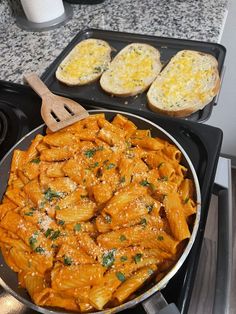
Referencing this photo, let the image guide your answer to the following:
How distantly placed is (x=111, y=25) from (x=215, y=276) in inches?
44.6

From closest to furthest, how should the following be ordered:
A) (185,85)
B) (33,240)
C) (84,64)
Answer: (33,240) → (185,85) → (84,64)

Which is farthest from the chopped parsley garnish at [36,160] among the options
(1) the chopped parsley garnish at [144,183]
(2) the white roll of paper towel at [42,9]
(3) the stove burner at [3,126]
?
(2) the white roll of paper towel at [42,9]

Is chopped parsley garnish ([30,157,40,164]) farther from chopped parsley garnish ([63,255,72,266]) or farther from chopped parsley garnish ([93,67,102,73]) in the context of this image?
chopped parsley garnish ([93,67,102,73])

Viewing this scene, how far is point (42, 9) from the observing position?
1.43 meters

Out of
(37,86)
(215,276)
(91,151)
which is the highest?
(37,86)

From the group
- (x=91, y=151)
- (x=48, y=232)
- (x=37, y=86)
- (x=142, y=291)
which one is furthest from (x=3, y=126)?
(x=142, y=291)

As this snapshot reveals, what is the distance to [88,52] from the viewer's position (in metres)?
1.30

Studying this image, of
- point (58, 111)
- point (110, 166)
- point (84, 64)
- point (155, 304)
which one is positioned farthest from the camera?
point (84, 64)

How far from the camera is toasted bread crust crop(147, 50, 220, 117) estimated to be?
41.8 inches

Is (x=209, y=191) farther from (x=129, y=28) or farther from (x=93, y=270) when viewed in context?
(x=129, y=28)

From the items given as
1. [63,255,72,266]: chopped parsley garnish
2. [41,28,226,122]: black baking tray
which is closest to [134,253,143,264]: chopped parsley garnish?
[63,255,72,266]: chopped parsley garnish

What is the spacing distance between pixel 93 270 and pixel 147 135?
38cm

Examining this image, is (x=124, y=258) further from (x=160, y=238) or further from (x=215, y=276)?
(x=215, y=276)

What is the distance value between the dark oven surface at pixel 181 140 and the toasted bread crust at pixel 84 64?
197 millimetres
